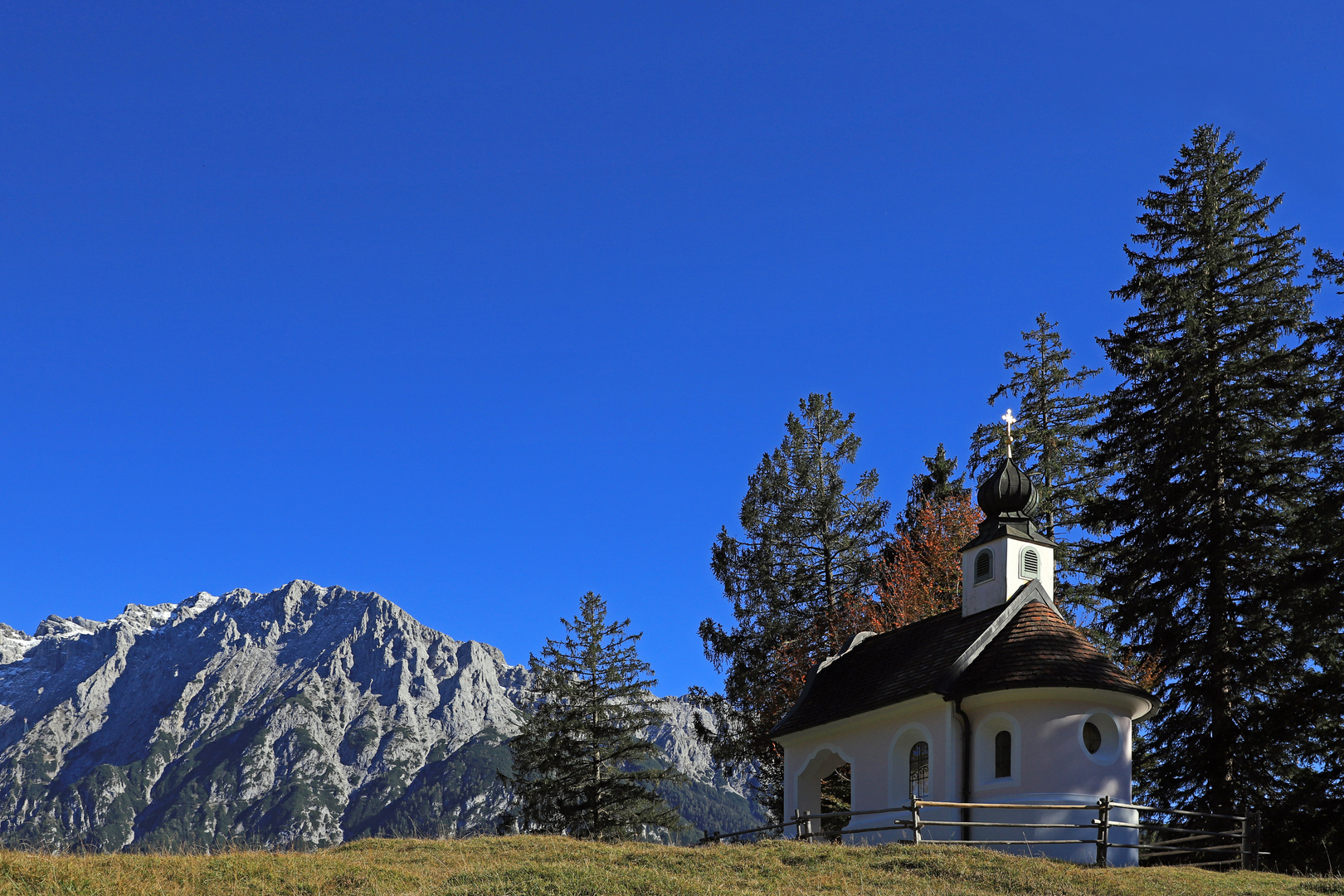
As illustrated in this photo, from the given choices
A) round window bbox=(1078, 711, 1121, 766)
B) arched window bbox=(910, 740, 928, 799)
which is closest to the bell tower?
arched window bbox=(910, 740, 928, 799)

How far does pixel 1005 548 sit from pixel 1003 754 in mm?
5307

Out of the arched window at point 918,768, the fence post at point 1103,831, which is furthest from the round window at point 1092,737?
the arched window at point 918,768

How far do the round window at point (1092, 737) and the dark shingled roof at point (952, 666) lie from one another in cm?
126

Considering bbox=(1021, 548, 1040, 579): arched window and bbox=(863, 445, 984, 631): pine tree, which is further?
bbox=(863, 445, 984, 631): pine tree

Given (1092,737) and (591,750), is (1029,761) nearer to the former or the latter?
(1092,737)

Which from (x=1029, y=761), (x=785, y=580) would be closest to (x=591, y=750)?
(x=785, y=580)

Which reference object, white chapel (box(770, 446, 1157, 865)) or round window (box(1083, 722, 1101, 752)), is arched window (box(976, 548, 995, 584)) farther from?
round window (box(1083, 722, 1101, 752))

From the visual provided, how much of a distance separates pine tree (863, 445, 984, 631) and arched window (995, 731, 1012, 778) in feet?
37.1

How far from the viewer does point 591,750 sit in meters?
42.6

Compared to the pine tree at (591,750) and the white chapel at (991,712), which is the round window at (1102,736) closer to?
the white chapel at (991,712)

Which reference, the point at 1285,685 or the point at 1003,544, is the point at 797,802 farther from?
the point at 1285,685

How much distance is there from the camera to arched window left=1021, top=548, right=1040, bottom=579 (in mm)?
27828

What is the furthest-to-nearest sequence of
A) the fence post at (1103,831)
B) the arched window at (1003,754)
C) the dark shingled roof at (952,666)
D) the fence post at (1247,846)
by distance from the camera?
the arched window at (1003,754)
the dark shingled roof at (952,666)
the fence post at (1247,846)
the fence post at (1103,831)

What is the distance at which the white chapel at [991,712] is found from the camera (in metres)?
23.6
